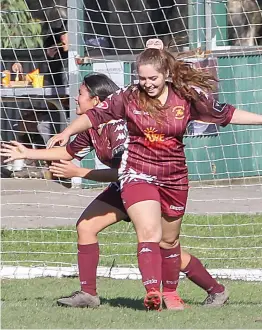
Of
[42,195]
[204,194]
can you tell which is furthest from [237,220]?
[42,195]

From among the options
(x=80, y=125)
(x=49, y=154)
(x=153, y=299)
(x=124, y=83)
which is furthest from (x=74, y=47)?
(x=153, y=299)

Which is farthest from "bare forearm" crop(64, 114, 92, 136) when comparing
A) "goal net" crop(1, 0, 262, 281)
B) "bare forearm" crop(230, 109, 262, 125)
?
"goal net" crop(1, 0, 262, 281)

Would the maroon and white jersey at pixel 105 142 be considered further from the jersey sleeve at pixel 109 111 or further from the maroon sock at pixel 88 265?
the maroon sock at pixel 88 265

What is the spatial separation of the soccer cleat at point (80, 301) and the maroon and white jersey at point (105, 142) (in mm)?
892

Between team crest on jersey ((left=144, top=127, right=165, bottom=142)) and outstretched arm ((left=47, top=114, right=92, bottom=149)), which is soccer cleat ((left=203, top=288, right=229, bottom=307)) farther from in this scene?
outstretched arm ((left=47, top=114, right=92, bottom=149))

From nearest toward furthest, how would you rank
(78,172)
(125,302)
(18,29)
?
(78,172) → (125,302) → (18,29)

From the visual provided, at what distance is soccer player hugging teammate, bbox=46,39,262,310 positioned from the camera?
651 centimetres

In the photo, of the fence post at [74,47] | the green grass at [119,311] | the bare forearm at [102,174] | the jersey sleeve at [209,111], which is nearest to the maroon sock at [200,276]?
→ the green grass at [119,311]

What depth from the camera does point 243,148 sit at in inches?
556

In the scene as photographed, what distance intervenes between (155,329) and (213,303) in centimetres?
130

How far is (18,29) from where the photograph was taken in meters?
15.3

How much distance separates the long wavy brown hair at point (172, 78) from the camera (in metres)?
6.57

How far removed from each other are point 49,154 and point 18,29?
28.9ft

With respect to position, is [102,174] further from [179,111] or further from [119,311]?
[119,311]
